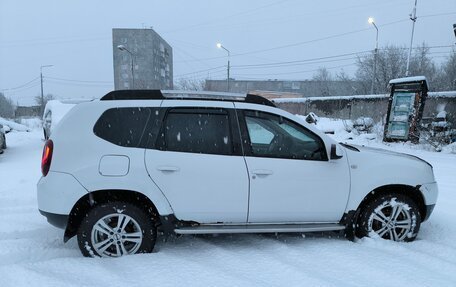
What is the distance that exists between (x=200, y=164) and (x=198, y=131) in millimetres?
363

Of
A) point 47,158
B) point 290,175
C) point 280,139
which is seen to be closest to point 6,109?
point 47,158

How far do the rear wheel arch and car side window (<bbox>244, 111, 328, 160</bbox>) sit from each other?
1243 mm

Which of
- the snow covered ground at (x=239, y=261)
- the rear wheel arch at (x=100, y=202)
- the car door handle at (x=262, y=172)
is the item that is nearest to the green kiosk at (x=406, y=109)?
the snow covered ground at (x=239, y=261)

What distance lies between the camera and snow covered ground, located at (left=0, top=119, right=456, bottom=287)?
3094 millimetres

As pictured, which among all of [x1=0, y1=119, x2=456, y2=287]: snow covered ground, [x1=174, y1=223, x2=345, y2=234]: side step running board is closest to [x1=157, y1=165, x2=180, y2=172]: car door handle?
[x1=174, y1=223, x2=345, y2=234]: side step running board

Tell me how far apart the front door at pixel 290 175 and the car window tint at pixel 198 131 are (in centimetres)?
25

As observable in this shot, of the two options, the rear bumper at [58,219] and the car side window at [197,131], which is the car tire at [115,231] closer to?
the rear bumper at [58,219]

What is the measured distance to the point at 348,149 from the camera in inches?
153

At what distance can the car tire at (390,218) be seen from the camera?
3.86 meters

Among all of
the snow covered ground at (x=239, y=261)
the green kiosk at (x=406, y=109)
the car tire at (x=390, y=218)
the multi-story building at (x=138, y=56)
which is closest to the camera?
the snow covered ground at (x=239, y=261)

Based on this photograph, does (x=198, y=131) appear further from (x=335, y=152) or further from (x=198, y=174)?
(x=335, y=152)

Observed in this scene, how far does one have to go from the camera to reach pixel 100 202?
11.3 ft

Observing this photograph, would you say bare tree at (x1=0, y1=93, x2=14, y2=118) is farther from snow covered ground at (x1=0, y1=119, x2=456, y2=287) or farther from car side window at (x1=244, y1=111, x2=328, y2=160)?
car side window at (x1=244, y1=111, x2=328, y2=160)

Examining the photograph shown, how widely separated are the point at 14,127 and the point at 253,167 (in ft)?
56.6
